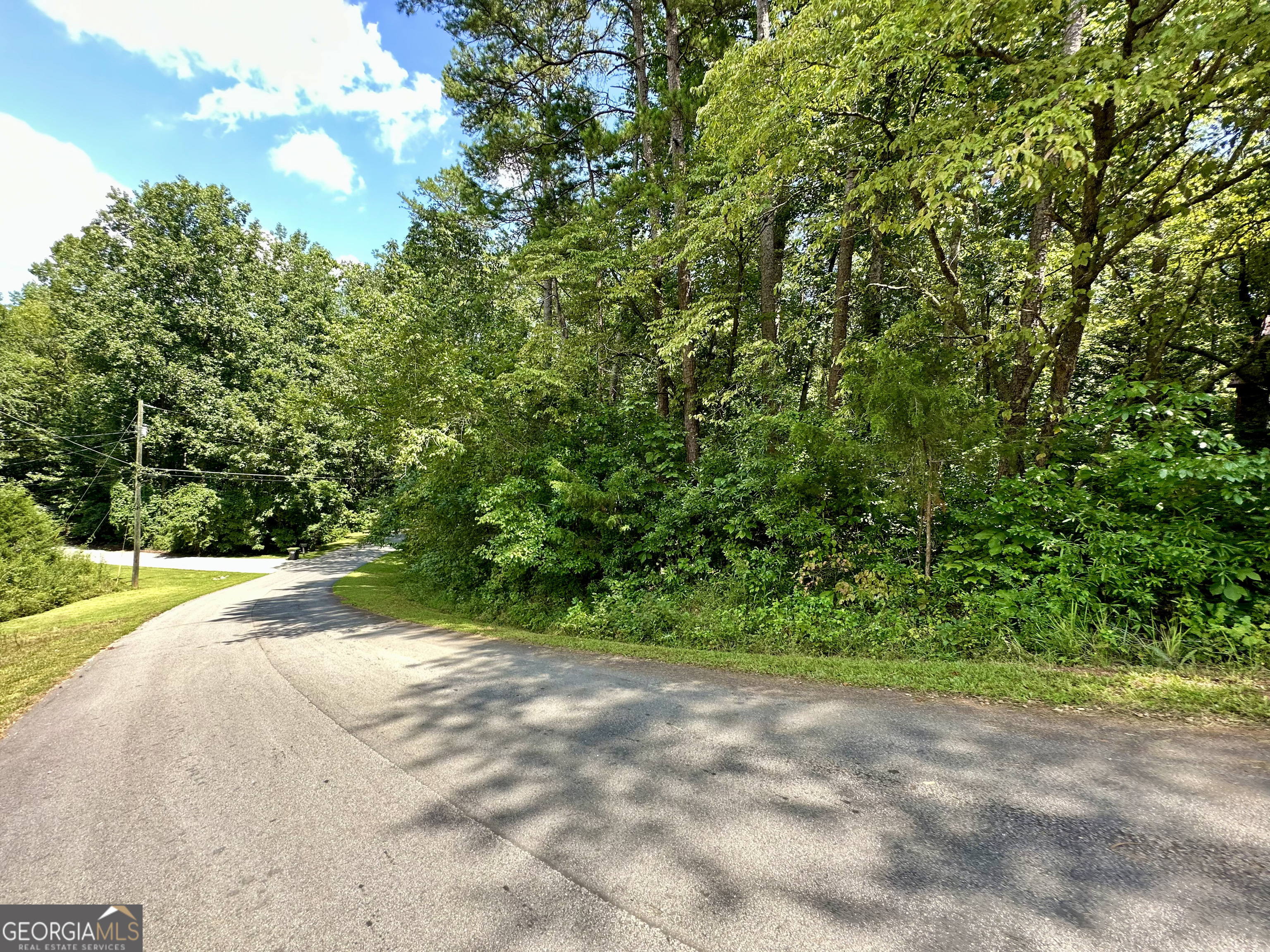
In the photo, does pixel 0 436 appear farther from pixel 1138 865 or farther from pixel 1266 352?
pixel 1266 352

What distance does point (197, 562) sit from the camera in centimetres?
2477

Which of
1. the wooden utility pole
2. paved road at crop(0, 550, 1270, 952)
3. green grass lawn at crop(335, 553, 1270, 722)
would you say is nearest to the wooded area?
green grass lawn at crop(335, 553, 1270, 722)

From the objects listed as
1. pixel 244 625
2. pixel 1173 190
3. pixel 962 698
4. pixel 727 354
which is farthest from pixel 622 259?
pixel 244 625

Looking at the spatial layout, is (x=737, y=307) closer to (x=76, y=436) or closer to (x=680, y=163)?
(x=680, y=163)

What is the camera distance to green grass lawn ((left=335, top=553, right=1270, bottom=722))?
3.04 metres

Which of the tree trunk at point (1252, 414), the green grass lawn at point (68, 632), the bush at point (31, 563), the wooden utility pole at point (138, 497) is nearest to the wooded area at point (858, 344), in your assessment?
the tree trunk at point (1252, 414)

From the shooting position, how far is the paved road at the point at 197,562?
22875 mm

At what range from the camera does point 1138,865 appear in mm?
1882

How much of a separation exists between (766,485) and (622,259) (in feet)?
18.4

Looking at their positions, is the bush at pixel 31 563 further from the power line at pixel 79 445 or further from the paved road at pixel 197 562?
the power line at pixel 79 445

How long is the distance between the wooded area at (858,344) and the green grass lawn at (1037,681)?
0.46 m

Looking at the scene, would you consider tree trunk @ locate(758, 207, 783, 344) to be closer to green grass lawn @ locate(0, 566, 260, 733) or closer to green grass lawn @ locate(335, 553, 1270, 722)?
green grass lawn @ locate(335, 553, 1270, 722)

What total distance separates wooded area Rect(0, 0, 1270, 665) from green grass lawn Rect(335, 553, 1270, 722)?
18.1 inches

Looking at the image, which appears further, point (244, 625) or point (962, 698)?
point (244, 625)
